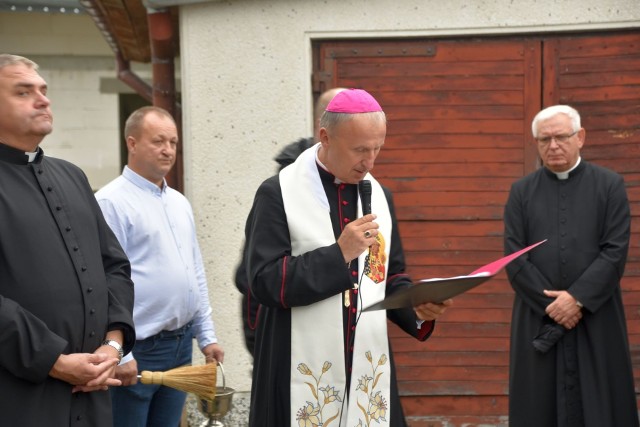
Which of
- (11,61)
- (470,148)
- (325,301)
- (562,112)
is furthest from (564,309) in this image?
(11,61)

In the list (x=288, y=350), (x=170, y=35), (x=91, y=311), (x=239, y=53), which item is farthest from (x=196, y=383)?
(x=170, y=35)

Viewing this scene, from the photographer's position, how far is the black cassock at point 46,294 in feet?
11.4

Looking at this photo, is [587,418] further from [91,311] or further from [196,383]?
[91,311]

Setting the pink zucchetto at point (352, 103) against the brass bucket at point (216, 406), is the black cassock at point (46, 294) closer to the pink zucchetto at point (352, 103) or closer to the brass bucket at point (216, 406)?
the pink zucchetto at point (352, 103)

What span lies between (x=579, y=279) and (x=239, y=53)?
2717 mm

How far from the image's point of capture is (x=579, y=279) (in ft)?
19.4

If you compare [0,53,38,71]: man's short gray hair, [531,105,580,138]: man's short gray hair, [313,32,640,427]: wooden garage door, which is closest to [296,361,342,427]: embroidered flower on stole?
[0,53,38,71]: man's short gray hair

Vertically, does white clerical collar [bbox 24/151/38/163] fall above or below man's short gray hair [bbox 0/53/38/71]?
below

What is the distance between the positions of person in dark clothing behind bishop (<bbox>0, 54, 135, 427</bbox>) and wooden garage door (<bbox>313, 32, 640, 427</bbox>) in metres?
3.46

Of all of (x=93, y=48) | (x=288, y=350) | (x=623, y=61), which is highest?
(x=93, y=48)

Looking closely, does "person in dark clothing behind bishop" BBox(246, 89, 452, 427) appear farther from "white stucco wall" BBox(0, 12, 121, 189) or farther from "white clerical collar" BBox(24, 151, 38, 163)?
"white stucco wall" BBox(0, 12, 121, 189)

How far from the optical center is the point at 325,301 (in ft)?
13.4

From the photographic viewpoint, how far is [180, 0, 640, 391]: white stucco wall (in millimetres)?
7027

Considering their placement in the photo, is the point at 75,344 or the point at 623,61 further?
the point at 623,61
